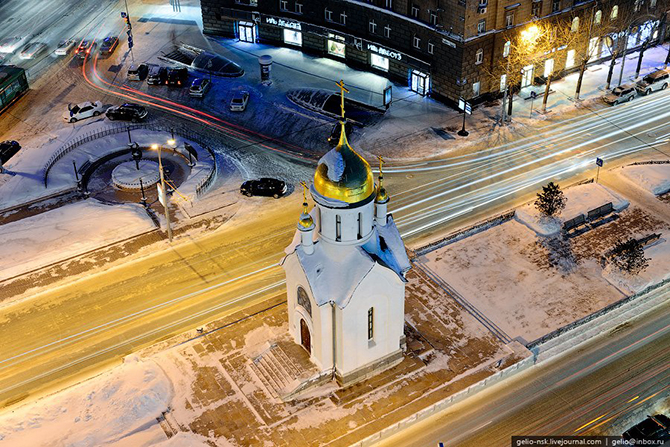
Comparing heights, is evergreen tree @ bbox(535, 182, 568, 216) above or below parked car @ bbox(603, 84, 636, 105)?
above

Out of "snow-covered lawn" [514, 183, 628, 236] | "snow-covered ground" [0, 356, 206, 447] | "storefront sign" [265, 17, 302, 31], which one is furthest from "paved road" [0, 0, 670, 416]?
"storefront sign" [265, 17, 302, 31]

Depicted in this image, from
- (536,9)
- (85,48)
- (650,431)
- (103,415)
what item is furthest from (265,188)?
(85,48)

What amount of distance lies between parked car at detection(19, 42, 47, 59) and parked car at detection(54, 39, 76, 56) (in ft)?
6.10

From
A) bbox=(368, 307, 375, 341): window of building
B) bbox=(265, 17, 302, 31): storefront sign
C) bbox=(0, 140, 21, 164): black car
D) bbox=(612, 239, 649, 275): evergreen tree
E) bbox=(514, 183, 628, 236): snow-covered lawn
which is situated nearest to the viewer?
bbox=(368, 307, 375, 341): window of building

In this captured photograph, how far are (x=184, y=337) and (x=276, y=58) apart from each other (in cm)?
4801

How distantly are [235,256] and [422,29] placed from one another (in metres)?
33.3

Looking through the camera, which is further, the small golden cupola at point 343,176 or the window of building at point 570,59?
the window of building at point 570,59

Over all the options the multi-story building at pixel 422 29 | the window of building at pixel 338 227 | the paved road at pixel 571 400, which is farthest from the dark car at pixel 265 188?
the paved road at pixel 571 400

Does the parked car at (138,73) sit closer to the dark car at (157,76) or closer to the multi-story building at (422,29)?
the dark car at (157,76)

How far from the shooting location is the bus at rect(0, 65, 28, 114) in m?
87.0

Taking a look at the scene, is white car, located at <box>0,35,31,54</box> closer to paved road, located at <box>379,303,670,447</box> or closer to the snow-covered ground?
the snow-covered ground

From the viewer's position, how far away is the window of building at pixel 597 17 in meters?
86.8

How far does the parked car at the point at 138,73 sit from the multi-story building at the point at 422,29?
11.6 meters

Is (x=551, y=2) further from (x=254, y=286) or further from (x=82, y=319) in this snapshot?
(x=82, y=319)
